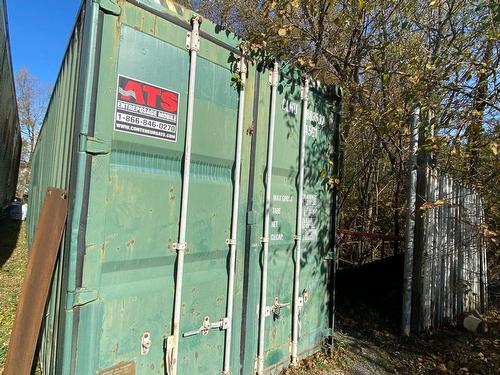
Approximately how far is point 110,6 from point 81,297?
1796mm

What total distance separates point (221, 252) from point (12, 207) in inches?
645

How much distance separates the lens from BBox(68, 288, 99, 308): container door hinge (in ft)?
7.40

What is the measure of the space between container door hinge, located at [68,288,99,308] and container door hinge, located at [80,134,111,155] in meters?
0.83

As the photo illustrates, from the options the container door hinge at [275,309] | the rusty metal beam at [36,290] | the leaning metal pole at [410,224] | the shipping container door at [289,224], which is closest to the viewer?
the rusty metal beam at [36,290]

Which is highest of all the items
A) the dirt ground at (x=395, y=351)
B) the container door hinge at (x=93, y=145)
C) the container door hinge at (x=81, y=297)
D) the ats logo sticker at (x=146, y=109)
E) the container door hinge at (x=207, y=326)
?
the ats logo sticker at (x=146, y=109)

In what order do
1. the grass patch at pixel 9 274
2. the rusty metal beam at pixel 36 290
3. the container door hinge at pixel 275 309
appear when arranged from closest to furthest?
the rusty metal beam at pixel 36 290 < the container door hinge at pixel 275 309 < the grass patch at pixel 9 274

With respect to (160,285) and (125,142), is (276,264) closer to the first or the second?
(160,285)

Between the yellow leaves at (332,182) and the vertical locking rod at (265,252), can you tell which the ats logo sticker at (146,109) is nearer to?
the vertical locking rod at (265,252)

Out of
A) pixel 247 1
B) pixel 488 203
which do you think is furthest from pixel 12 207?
pixel 488 203

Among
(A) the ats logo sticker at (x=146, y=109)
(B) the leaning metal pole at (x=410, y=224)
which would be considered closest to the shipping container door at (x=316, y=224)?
(B) the leaning metal pole at (x=410, y=224)

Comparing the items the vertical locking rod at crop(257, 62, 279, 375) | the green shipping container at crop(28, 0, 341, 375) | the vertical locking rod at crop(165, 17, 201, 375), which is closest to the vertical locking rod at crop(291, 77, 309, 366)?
the green shipping container at crop(28, 0, 341, 375)

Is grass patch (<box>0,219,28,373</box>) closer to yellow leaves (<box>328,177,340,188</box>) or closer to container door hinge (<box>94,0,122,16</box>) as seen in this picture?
container door hinge (<box>94,0,122,16</box>)

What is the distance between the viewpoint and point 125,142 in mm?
2451

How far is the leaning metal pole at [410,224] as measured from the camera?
16.0ft
